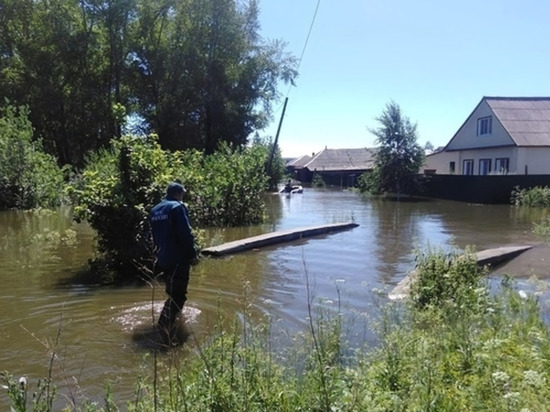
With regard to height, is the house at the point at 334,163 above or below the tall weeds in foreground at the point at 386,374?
above

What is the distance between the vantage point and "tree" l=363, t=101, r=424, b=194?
3672 centimetres

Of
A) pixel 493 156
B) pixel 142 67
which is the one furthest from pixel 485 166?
pixel 142 67

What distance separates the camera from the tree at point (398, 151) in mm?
36719

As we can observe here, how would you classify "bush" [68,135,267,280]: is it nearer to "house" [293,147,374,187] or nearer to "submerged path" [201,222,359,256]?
"submerged path" [201,222,359,256]

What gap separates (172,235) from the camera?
6383 mm

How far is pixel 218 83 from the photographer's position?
36.9 m

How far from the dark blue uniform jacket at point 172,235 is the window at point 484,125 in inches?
1364

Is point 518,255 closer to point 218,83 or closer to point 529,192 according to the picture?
point 529,192

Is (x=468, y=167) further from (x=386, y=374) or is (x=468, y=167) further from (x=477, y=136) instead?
(x=386, y=374)

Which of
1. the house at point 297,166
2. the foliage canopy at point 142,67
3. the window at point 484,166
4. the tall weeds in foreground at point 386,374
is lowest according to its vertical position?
the tall weeds in foreground at point 386,374

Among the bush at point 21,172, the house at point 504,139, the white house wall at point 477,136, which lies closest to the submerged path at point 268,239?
the bush at point 21,172

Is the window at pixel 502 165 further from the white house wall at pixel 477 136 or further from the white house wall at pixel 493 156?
the white house wall at pixel 477 136

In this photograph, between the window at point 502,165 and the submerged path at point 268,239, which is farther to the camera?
the window at point 502,165

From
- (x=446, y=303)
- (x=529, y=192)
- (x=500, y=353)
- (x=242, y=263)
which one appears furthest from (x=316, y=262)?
(x=529, y=192)
